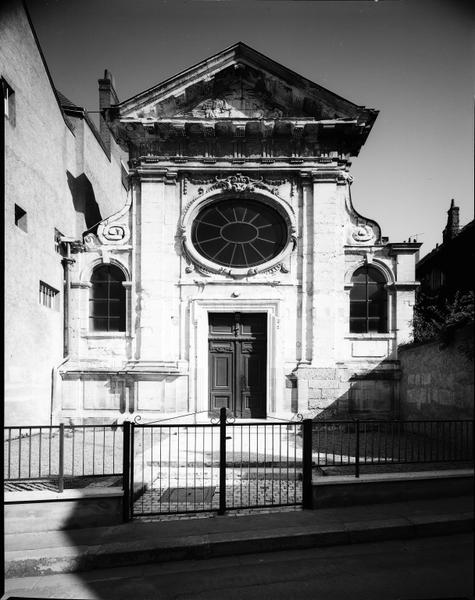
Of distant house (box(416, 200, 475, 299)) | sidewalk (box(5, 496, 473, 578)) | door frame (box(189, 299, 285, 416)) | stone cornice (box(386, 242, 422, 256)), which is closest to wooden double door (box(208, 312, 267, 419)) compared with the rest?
door frame (box(189, 299, 285, 416))

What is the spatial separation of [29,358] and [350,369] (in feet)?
29.2

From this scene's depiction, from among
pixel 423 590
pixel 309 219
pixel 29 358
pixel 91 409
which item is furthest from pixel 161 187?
pixel 423 590

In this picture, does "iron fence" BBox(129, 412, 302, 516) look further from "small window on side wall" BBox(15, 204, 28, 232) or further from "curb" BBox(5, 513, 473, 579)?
"small window on side wall" BBox(15, 204, 28, 232)

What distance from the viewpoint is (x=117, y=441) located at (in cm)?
998

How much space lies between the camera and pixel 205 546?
15.8 ft

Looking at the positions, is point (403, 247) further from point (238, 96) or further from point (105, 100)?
point (105, 100)

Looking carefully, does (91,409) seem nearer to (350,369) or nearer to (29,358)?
(29,358)

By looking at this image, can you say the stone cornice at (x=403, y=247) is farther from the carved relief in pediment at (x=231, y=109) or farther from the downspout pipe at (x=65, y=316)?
the downspout pipe at (x=65, y=316)

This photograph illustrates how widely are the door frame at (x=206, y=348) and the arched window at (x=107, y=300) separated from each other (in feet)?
7.37

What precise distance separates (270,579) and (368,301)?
9.52 metres

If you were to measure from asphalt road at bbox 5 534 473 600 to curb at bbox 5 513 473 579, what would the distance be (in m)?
0.09

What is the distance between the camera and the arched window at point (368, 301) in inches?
494

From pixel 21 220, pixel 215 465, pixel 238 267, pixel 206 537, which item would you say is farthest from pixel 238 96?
pixel 206 537

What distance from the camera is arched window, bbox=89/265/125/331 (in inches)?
494
